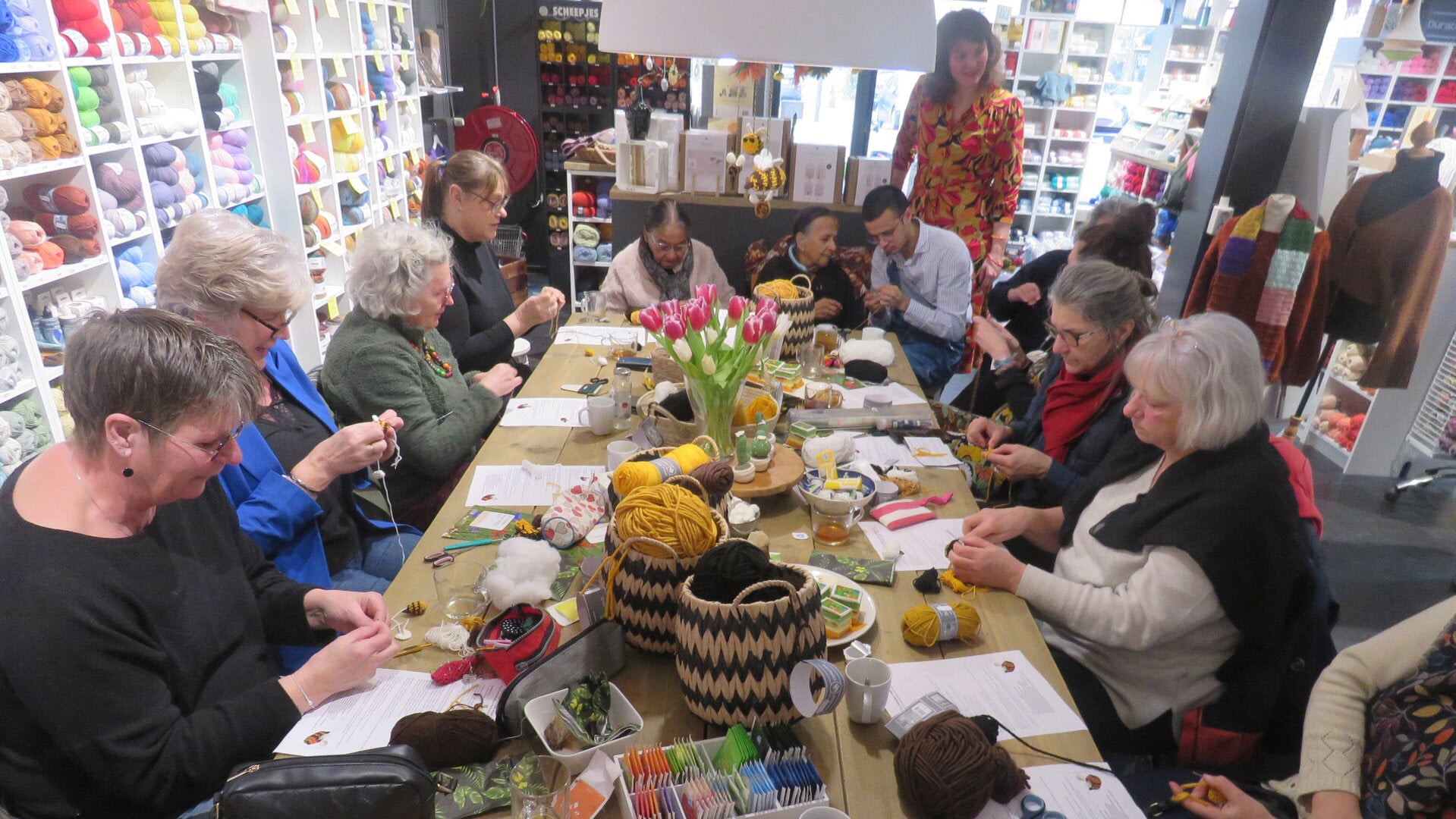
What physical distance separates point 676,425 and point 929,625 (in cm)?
86

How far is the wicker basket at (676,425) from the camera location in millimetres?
2064

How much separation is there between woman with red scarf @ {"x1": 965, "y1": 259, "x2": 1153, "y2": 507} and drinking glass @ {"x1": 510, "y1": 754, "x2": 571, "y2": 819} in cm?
148

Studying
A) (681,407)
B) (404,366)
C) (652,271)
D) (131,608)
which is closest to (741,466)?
(681,407)

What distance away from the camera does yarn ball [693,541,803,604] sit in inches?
48.2

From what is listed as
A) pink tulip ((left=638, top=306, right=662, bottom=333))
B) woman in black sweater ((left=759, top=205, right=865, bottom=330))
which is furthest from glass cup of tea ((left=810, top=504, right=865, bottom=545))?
woman in black sweater ((left=759, top=205, right=865, bottom=330))

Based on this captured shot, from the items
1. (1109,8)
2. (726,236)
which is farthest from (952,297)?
Result: (1109,8)

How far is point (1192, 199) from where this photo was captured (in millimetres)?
3715

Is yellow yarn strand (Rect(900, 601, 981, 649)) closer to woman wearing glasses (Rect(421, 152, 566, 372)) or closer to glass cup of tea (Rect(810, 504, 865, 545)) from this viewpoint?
glass cup of tea (Rect(810, 504, 865, 545))

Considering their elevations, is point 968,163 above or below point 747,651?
above

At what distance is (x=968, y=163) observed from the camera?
4.04 m

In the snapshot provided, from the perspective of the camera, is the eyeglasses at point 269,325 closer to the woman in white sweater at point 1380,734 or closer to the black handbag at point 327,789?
the black handbag at point 327,789

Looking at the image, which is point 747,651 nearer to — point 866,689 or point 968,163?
point 866,689

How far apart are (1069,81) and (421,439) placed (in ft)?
25.2

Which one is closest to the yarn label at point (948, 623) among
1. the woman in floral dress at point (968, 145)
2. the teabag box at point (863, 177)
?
the woman in floral dress at point (968, 145)
